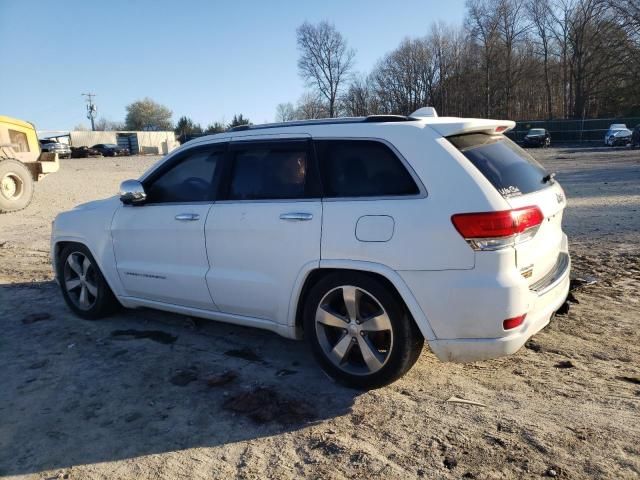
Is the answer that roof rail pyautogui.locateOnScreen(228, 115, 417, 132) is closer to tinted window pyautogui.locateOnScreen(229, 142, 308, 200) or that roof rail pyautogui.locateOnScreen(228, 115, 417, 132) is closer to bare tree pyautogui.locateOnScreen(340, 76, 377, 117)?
tinted window pyautogui.locateOnScreen(229, 142, 308, 200)

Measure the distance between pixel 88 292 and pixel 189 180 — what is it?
71.4 inches

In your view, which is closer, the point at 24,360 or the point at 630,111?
the point at 24,360

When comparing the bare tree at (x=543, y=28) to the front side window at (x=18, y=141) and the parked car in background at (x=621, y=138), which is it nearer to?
the parked car in background at (x=621, y=138)

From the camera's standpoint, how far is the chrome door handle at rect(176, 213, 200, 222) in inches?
169

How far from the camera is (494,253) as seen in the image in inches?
121

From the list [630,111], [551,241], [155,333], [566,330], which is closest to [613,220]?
[566,330]

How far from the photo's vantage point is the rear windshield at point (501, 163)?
3.32 m

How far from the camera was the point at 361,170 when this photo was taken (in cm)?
360

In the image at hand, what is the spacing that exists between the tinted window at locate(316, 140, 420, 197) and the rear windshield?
16.2 inches

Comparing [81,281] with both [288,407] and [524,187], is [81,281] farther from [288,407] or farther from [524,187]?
[524,187]

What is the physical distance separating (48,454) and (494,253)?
287cm

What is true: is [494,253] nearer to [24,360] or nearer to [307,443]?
[307,443]

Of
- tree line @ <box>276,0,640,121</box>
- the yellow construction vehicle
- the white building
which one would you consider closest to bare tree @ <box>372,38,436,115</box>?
tree line @ <box>276,0,640,121</box>

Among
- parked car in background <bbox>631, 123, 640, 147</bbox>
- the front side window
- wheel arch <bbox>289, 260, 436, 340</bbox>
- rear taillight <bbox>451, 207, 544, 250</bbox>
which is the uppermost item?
parked car in background <bbox>631, 123, 640, 147</bbox>
